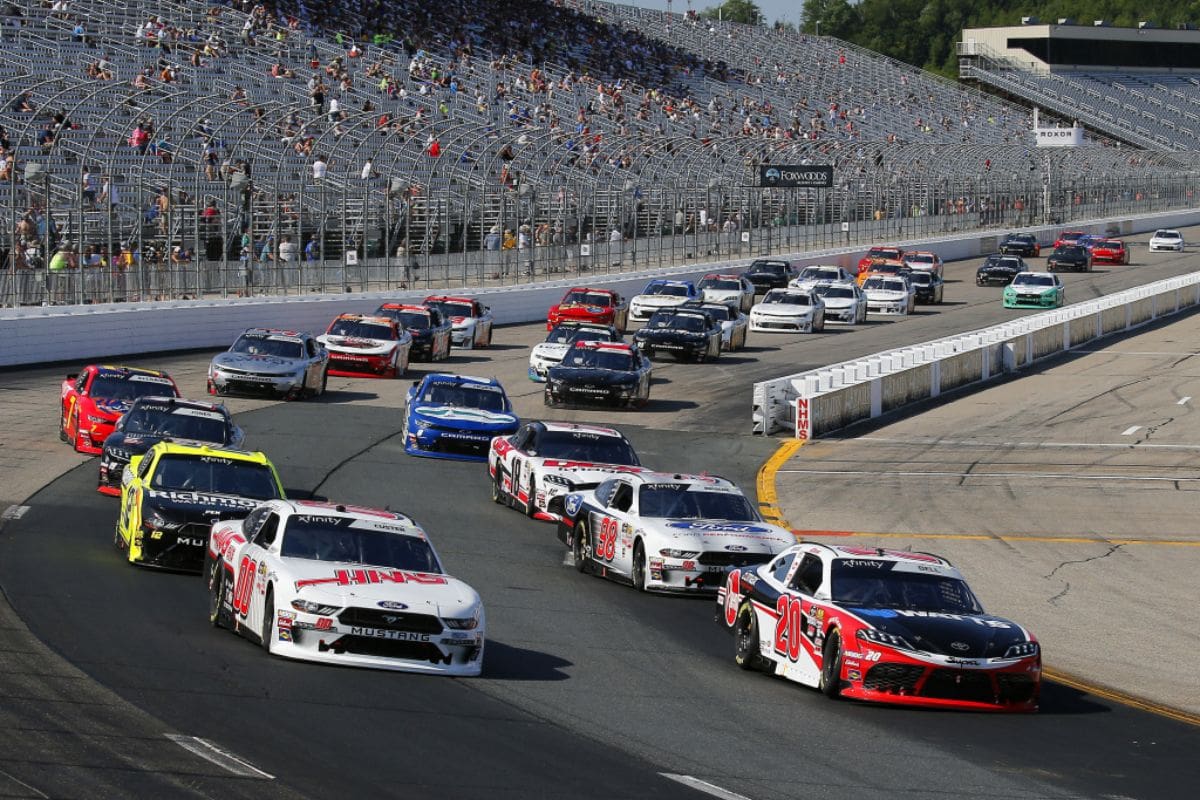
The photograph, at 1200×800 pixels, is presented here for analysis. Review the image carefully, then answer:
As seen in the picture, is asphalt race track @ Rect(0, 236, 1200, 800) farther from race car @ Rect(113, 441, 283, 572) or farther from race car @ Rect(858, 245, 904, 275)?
race car @ Rect(858, 245, 904, 275)

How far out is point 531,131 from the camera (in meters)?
60.2

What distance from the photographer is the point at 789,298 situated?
53.0m

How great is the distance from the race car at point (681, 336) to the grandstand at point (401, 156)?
9934 millimetres

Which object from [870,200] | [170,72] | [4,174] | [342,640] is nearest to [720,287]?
[170,72]

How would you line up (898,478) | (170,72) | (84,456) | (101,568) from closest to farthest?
(101,568), (84,456), (898,478), (170,72)

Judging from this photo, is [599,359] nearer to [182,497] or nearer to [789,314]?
[789,314]

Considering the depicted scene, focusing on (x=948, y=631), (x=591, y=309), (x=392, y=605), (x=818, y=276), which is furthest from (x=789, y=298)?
(x=392, y=605)

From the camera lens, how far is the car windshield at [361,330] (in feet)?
127

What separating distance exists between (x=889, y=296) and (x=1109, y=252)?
83.9 ft

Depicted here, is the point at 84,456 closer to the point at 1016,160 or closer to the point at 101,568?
the point at 101,568

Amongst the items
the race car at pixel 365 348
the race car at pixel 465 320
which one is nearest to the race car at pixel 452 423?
the race car at pixel 365 348

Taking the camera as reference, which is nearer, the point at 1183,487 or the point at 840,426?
the point at 1183,487

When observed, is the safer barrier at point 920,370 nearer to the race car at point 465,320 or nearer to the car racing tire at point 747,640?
the race car at point 465,320

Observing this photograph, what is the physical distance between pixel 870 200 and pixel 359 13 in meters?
23.5
